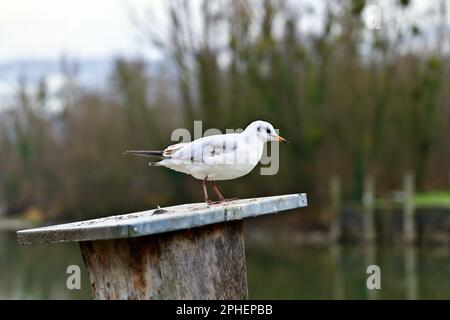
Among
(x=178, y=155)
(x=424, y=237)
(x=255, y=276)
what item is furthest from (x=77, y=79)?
(x=178, y=155)

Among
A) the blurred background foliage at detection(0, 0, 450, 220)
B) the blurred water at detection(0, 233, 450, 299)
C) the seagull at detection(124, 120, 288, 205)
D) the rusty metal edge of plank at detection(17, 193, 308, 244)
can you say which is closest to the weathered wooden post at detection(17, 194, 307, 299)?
the rusty metal edge of plank at detection(17, 193, 308, 244)

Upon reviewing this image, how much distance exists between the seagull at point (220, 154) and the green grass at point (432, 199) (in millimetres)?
19951

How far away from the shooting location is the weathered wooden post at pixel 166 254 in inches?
147

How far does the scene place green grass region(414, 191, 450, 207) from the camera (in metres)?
24.9

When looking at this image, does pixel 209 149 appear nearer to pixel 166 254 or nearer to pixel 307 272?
pixel 166 254

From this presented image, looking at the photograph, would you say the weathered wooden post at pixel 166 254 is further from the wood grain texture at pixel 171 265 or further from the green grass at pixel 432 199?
the green grass at pixel 432 199

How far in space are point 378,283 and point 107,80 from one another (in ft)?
85.4

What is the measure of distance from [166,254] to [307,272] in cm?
1609

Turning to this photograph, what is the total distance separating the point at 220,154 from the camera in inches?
198

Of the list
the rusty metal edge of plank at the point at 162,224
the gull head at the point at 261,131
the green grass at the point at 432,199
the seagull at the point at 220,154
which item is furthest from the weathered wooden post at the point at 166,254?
the green grass at the point at 432,199

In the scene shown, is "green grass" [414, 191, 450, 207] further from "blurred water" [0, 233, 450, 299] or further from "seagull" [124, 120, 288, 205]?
"seagull" [124, 120, 288, 205]

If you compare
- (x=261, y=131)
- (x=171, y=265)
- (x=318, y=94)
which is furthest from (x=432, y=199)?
(x=171, y=265)

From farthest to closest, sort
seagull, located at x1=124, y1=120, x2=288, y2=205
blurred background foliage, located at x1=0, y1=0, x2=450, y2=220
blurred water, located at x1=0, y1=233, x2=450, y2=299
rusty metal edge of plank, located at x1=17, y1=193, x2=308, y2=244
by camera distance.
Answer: blurred background foliage, located at x1=0, y1=0, x2=450, y2=220 → blurred water, located at x1=0, y1=233, x2=450, y2=299 → seagull, located at x1=124, y1=120, x2=288, y2=205 → rusty metal edge of plank, located at x1=17, y1=193, x2=308, y2=244

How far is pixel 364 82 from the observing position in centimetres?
2962
